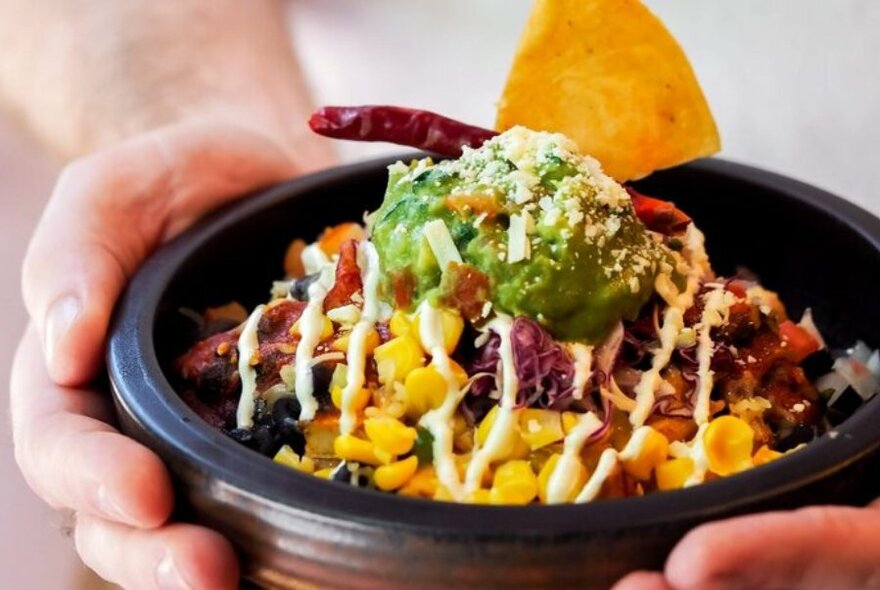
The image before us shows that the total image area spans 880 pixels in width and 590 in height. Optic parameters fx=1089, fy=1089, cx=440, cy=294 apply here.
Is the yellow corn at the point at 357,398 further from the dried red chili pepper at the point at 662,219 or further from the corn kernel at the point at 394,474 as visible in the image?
the dried red chili pepper at the point at 662,219

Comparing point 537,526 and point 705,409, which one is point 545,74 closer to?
point 705,409

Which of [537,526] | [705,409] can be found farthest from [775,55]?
[537,526]

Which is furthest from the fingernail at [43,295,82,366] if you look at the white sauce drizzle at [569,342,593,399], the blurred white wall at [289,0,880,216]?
the blurred white wall at [289,0,880,216]

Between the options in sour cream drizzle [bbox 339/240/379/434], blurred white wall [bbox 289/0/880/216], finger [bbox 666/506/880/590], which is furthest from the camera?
blurred white wall [bbox 289/0/880/216]

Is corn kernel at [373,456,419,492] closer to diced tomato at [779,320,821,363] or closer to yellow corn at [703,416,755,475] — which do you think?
yellow corn at [703,416,755,475]

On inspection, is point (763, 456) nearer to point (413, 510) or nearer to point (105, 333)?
point (413, 510)

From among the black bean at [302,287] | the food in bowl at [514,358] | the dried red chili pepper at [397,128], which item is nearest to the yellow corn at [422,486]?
the food in bowl at [514,358]
